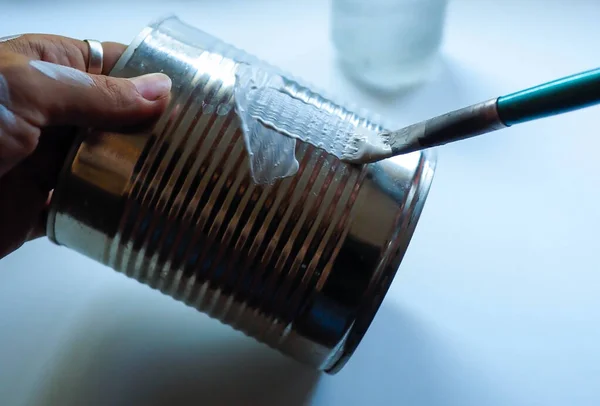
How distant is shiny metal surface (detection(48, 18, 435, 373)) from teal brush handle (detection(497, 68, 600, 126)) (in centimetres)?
14

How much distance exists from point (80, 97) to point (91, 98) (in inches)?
0.6

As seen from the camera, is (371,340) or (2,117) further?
(371,340)

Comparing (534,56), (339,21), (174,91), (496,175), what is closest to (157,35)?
(174,91)

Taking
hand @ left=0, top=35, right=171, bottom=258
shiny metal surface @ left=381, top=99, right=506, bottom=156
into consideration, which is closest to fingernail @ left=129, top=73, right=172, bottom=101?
hand @ left=0, top=35, right=171, bottom=258

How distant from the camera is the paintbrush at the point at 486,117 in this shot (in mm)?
475

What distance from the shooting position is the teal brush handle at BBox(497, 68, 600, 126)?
0.47m

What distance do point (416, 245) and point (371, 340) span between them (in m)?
0.14

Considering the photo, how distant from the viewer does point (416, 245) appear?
86cm

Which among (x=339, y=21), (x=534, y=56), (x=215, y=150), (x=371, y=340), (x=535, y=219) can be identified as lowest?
(x=371, y=340)

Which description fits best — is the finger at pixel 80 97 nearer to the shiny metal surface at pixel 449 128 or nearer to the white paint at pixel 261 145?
the white paint at pixel 261 145

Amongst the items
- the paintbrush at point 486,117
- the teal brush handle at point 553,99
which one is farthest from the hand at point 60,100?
the teal brush handle at point 553,99

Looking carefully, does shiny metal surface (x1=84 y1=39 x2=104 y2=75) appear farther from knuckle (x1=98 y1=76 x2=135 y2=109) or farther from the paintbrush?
the paintbrush

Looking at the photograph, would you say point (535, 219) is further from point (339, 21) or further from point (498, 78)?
point (339, 21)

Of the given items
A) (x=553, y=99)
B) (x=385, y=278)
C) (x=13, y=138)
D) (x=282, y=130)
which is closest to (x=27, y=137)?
(x=13, y=138)
